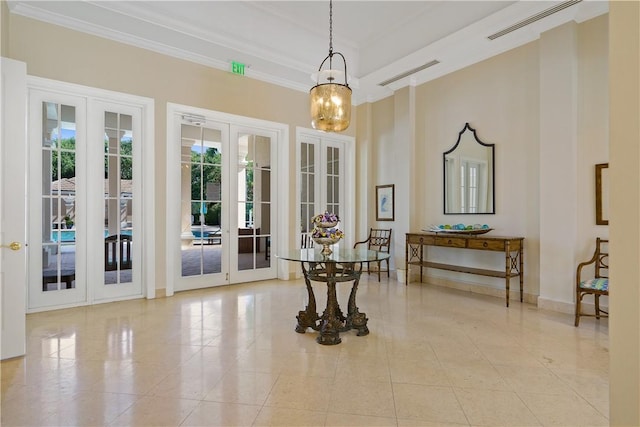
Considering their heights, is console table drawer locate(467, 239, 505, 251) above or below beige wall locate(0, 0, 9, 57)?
below

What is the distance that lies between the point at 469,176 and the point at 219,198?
3.75 m

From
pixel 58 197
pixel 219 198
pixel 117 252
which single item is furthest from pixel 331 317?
pixel 58 197

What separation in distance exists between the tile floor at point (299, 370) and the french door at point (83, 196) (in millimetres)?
442

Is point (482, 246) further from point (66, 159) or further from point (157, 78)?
point (66, 159)

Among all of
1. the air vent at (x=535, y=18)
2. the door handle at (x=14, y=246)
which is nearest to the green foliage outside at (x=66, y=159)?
the door handle at (x=14, y=246)

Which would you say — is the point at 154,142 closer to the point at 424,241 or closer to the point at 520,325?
the point at 424,241

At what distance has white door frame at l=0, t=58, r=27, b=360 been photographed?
8.64 feet

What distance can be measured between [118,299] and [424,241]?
4271mm

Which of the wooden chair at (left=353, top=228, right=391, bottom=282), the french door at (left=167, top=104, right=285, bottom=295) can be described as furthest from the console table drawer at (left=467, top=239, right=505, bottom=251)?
the french door at (left=167, top=104, right=285, bottom=295)

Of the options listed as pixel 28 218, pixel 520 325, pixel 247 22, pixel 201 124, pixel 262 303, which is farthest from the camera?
pixel 201 124

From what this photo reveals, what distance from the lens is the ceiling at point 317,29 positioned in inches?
155

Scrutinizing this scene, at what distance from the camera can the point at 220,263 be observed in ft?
17.6

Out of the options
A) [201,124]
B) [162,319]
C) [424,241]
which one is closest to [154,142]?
[201,124]

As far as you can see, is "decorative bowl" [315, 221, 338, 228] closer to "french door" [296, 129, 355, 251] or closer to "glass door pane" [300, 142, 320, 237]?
"french door" [296, 129, 355, 251]
